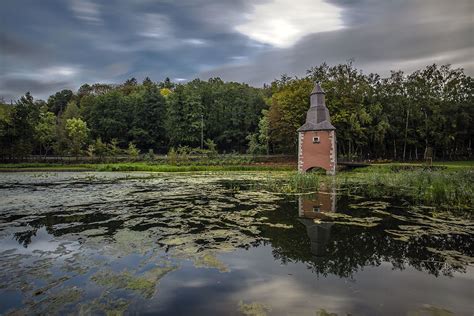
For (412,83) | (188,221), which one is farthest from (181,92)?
(188,221)

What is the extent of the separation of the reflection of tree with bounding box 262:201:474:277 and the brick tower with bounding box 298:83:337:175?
2086cm

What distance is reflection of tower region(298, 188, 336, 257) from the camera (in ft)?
24.2

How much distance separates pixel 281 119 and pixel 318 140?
39.7 ft

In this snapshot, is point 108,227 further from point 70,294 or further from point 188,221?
point 70,294

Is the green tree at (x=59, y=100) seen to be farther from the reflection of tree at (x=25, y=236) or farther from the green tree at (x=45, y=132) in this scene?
the reflection of tree at (x=25, y=236)

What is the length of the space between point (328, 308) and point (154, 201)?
10.1 m

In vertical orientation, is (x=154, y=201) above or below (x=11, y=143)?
below

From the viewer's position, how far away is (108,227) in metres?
8.97

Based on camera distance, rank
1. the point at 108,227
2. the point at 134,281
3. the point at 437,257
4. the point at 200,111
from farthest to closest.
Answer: the point at 200,111
the point at 108,227
the point at 437,257
the point at 134,281

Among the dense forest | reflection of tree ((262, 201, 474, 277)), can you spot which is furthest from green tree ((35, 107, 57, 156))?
reflection of tree ((262, 201, 474, 277))

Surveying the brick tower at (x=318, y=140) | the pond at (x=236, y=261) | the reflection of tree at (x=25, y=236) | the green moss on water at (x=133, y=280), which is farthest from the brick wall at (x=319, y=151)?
the green moss on water at (x=133, y=280)

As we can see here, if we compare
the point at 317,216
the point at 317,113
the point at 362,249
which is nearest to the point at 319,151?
the point at 317,113

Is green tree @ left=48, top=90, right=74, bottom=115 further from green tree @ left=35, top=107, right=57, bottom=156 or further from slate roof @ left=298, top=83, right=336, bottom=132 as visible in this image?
slate roof @ left=298, top=83, right=336, bottom=132

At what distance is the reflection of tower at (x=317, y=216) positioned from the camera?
7375 millimetres
